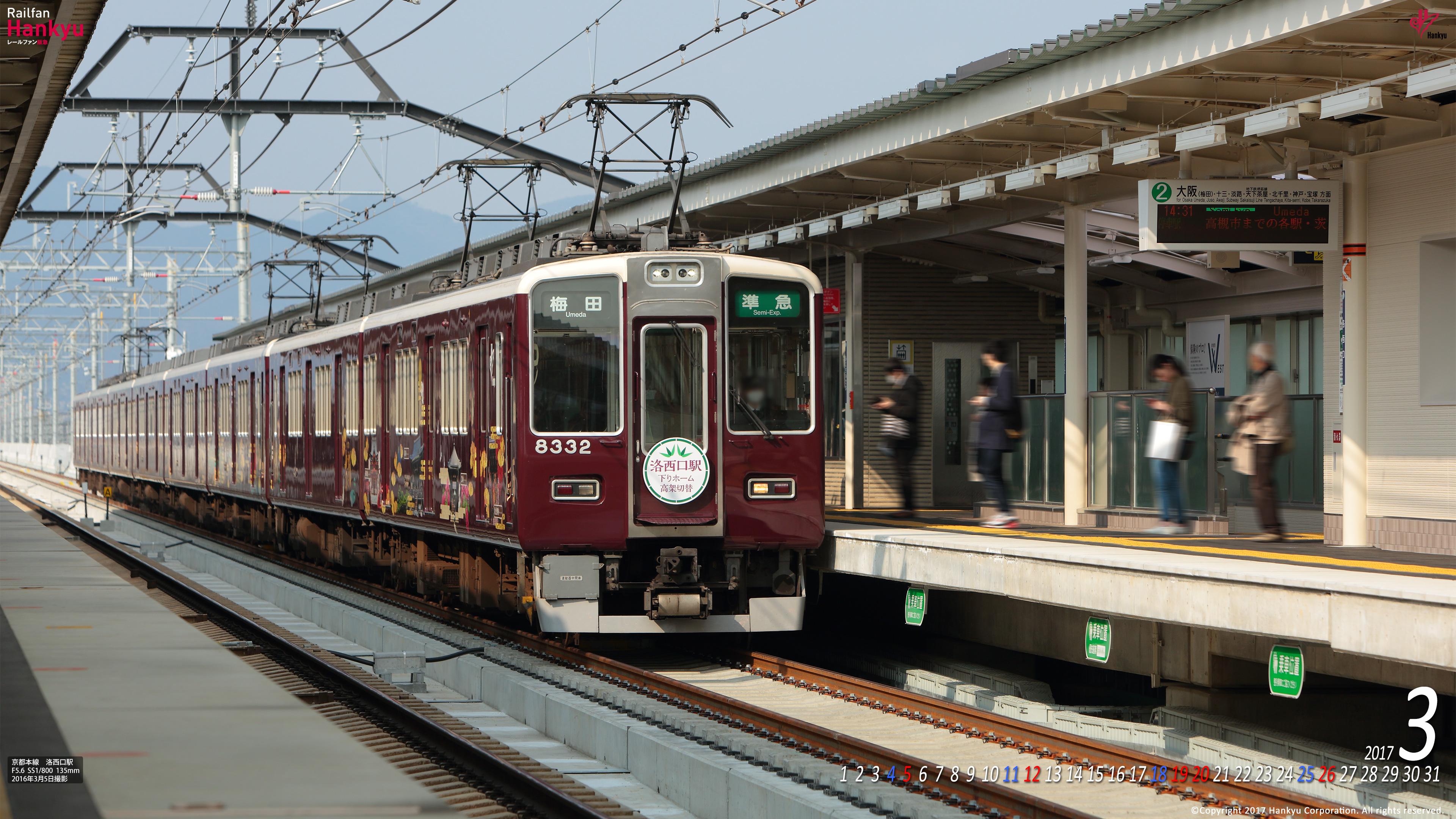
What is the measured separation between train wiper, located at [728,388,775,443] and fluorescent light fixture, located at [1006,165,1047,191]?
2804 mm

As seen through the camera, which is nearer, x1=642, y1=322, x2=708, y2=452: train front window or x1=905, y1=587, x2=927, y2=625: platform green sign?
x1=905, y1=587, x2=927, y2=625: platform green sign

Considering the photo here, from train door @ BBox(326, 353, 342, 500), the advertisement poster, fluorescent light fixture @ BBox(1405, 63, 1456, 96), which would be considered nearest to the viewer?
fluorescent light fixture @ BBox(1405, 63, 1456, 96)

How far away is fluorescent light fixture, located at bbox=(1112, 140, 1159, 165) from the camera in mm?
12031

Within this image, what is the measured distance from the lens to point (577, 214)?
73.5 feet

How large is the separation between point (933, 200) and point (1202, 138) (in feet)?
12.2

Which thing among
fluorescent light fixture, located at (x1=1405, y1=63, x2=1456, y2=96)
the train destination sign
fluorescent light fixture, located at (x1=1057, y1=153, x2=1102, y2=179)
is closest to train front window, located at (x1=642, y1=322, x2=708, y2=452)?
fluorescent light fixture, located at (x1=1057, y1=153, x2=1102, y2=179)

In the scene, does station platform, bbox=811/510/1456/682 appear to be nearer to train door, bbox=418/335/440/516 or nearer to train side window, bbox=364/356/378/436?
train door, bbox=418/335/440/516

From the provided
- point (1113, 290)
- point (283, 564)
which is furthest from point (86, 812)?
point (283, 564)

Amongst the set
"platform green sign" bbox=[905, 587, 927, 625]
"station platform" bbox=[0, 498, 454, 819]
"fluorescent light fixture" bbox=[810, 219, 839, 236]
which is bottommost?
"platform green sign" bbox=[905, 587, 927, 625]

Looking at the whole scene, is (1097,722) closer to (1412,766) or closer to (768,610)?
(1412,766)

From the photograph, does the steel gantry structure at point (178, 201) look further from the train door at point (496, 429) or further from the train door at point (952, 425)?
the train door at point (952, 425)

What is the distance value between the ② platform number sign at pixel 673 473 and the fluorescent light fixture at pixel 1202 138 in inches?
166

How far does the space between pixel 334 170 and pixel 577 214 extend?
998 cm

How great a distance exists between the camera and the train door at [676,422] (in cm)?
1296
